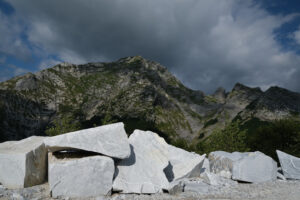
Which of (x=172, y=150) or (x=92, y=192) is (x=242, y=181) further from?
(x=92, y=192)

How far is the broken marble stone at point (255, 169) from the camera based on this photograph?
12812mm

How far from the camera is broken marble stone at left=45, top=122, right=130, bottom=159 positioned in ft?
29.7

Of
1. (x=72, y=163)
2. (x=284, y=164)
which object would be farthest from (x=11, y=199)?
(x=284, y=164)

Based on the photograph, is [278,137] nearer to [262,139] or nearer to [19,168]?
[262,139]

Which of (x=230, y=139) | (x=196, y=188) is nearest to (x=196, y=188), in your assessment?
(x=196, y=188)

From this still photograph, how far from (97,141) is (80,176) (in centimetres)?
183

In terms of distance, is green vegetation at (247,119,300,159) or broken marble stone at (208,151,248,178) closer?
broken marble stone at (208,151,248,178)

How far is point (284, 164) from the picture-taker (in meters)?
14.7

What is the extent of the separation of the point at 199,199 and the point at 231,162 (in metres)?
8.10

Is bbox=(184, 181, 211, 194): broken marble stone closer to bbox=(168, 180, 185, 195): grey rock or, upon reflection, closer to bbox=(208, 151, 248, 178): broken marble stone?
bbox=(168, 180, 185, 195): grey rock

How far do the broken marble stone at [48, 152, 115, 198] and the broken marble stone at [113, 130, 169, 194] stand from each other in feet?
2.11

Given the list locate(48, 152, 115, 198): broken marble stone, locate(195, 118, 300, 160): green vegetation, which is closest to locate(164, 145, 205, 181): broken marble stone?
locate(48, 152, 115, 198): broken marble stone

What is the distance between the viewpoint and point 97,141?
9633 millimetres

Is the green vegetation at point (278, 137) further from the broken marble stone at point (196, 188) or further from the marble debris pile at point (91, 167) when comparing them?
the marble debris pile at point (91, 167)
